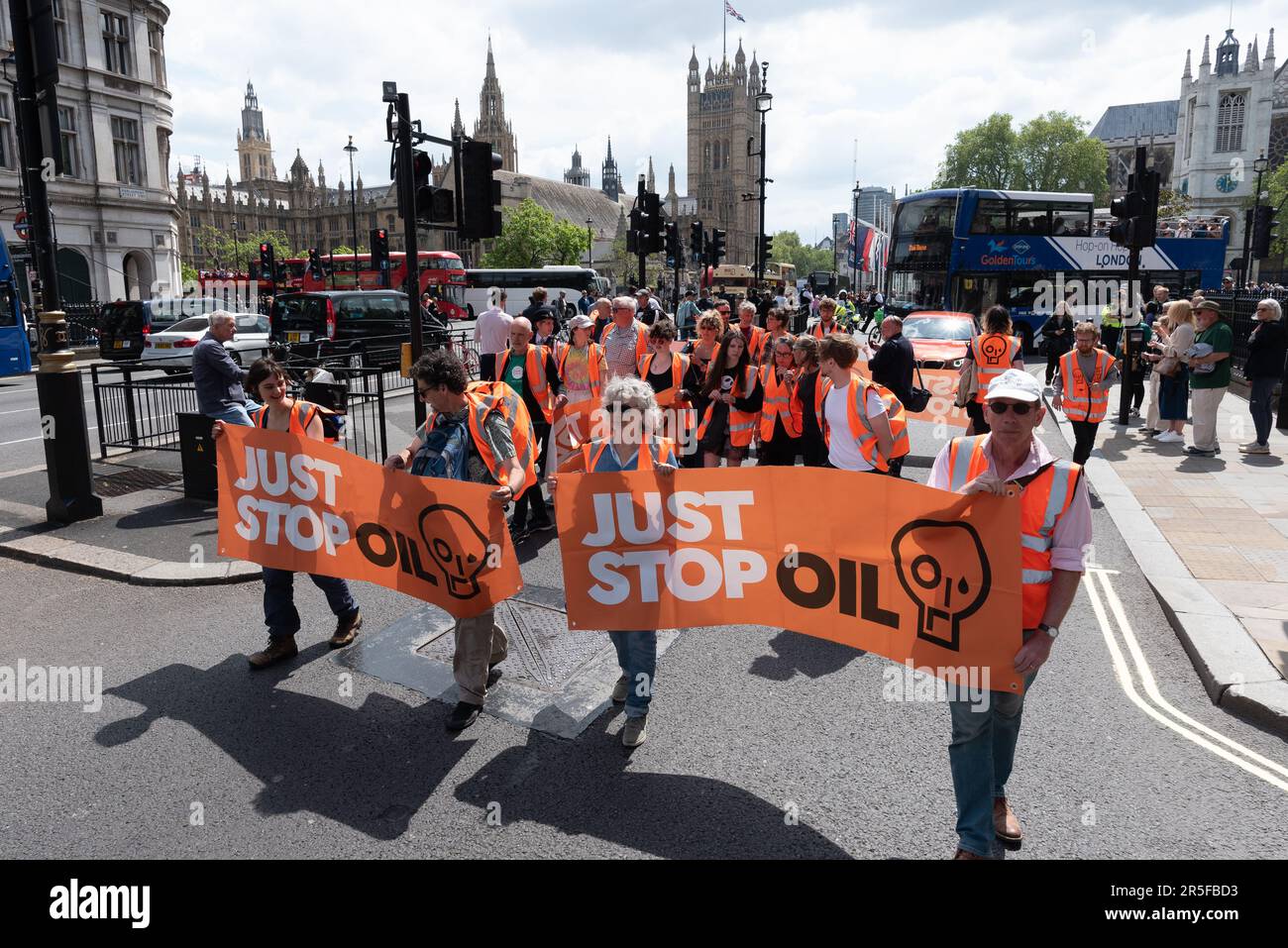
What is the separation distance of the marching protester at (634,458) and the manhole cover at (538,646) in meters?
0.72

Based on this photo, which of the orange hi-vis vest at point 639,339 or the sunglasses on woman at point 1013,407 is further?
the orange hi-vis vest at point 639,339

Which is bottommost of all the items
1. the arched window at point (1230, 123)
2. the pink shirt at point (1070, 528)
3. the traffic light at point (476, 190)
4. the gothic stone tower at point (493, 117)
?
the pink shirt at point (1070, 528)

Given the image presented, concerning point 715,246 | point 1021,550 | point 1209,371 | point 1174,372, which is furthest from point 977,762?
point 715,246

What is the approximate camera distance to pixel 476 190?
10.5 metres

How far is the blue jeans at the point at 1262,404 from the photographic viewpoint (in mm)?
11125

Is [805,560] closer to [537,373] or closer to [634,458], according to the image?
[634,458]

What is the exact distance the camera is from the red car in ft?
49.1

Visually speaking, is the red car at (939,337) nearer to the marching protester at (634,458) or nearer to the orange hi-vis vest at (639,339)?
the orange hi-vis vest at (639,339)

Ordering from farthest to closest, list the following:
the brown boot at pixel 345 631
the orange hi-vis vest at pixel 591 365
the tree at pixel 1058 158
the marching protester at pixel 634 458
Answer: the tree at pixel 1058 158
the orange hi-vis vest at pixel 591 365
the brown boot at pixel 345 631
the marching protester at pixel 634 458

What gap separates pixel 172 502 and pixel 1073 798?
8324mm

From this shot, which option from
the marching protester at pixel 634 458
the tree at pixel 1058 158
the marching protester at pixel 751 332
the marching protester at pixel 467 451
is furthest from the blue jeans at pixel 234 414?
the tree at pixel 1058 158

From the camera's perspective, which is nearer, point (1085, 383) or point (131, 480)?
point (1085, 383)

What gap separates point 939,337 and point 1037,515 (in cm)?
1412
